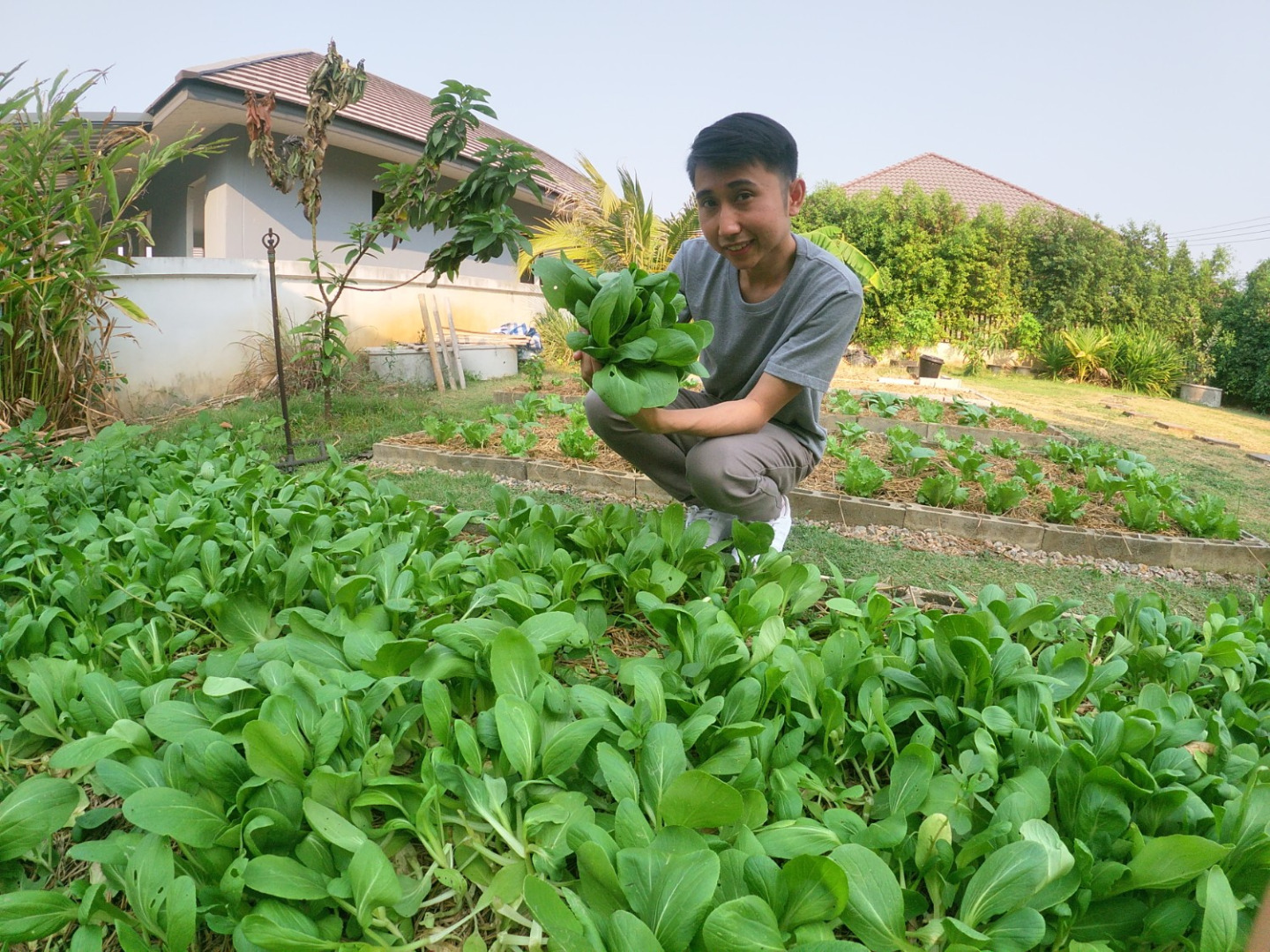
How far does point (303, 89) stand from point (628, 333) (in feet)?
32.1

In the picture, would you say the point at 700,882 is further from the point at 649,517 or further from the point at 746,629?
the point at 649,517

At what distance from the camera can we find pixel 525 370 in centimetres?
916

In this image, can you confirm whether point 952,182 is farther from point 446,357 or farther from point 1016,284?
point 446,357

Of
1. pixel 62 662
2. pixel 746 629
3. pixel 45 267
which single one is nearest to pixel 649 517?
pixel 746 629

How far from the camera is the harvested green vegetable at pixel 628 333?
1.73m

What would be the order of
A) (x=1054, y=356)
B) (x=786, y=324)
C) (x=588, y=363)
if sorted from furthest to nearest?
(x=1054, y=356), (x=786, y=324), (x=588, y=363)

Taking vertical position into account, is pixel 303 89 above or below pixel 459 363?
above

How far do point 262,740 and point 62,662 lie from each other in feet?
2.59

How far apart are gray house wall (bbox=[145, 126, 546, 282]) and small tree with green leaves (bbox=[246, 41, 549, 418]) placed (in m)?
2.01

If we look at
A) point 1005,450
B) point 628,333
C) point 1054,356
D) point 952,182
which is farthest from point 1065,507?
point 952,182

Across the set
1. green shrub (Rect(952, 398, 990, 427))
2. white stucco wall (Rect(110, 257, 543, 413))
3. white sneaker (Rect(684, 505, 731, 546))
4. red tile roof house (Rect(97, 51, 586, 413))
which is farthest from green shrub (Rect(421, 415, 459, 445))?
green shrub (Rect(952, 398, 990, 427))

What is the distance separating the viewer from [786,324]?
2.40 metres

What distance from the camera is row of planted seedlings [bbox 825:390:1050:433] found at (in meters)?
6.31

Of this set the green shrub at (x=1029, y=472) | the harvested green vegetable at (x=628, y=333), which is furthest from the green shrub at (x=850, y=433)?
the harvested green vegetable at (x=628, y=333)
